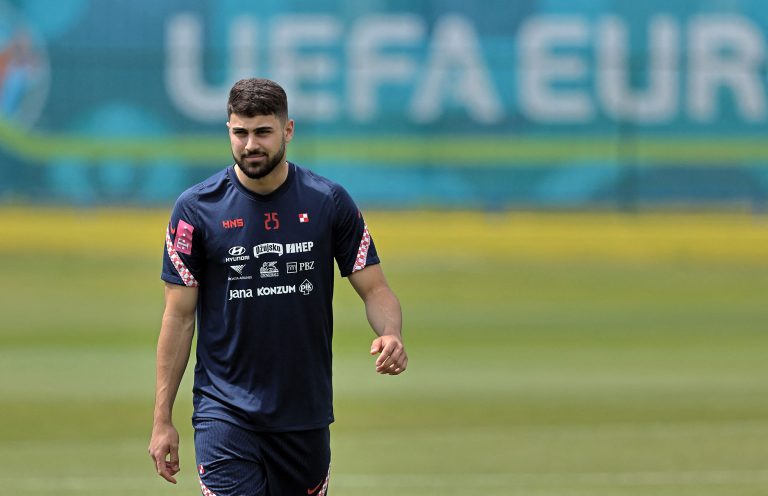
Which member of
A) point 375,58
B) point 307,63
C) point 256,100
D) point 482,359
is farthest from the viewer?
point 375,58

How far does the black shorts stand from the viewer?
248 inches

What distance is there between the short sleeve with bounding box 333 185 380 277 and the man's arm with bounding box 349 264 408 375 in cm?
4

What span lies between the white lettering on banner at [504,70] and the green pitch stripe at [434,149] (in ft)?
1.34

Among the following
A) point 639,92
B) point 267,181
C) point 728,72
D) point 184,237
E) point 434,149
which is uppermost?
point 728,72

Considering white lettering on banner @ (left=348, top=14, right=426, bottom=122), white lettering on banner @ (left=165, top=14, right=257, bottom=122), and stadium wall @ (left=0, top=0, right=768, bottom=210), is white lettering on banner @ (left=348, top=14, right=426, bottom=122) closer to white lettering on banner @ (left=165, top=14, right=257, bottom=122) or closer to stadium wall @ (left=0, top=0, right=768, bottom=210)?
stadium wall @ (left=0, top=0, right=768, bottom=210)

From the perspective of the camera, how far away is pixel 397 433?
12109 mm

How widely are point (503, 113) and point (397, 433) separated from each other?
1639 cm

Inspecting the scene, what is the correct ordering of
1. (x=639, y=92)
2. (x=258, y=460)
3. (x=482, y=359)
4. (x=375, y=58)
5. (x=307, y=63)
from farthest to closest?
(x=375, y=58) → (x=307, y=63) → (x=639, y=92) → (x=482, y=359) → (x=258, y=460)

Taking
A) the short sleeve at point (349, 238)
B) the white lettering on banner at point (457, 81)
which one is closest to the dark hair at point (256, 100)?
the short sleeve at point (349, 238)

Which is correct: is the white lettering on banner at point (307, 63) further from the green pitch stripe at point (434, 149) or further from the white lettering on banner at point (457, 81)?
the white lettering on banner at point (457, 81)

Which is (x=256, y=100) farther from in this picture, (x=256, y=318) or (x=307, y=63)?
(x=307, y=63)

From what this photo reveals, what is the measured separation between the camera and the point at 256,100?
6055 mm

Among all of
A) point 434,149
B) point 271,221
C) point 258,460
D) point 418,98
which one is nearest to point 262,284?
point 271,221

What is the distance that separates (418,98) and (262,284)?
22016 millimetres
